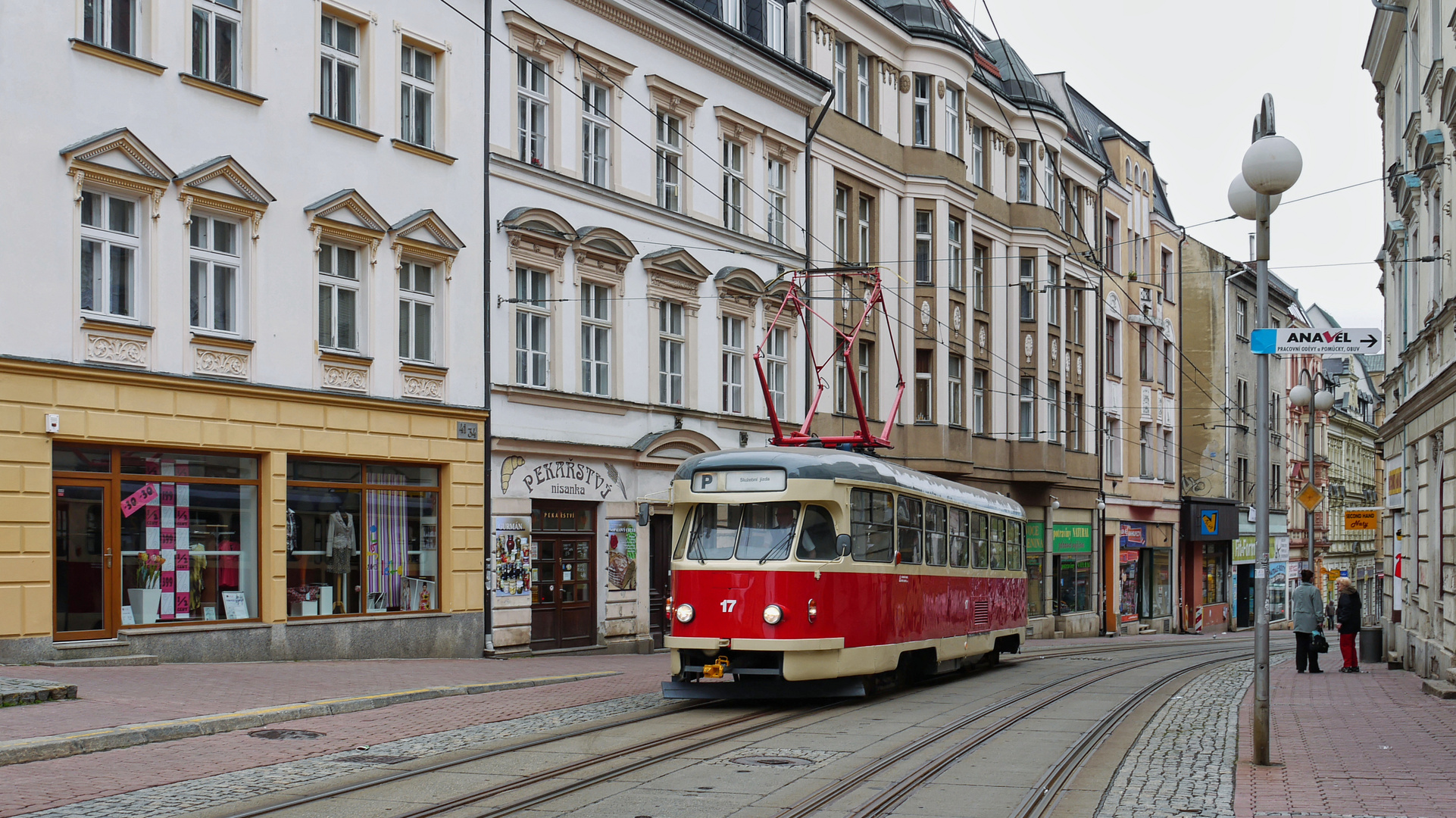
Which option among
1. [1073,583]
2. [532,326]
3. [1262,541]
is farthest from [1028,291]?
[1262,541]

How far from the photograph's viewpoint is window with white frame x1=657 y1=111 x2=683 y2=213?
28.1 m

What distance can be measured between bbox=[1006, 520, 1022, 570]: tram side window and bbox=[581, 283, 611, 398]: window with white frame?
7162 mm

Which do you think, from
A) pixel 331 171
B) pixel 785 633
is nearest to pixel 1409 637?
pixel 785 633

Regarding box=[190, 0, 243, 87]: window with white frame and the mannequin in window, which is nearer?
box=[190, 0, 243, 87]: window with white frame

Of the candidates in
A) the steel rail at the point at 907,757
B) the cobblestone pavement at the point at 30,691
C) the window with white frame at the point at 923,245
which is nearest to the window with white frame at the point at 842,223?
the window with white frame at the point at 923,245

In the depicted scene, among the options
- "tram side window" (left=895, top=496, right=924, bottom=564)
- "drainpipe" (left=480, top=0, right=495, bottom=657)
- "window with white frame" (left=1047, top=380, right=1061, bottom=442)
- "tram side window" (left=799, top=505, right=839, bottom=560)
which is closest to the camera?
"tram side window" (left=799, top=505, right=839, bottom=560)

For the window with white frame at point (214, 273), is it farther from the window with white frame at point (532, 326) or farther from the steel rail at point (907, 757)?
the steel rail at point (907, 757)

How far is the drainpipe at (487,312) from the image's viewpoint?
23516 mm

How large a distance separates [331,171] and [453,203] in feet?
8.04

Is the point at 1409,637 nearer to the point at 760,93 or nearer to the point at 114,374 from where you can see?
the point at 760,93

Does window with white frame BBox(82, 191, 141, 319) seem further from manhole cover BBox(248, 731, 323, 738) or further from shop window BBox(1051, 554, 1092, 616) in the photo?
shop window BBox(1051, 554, 1092, 616)

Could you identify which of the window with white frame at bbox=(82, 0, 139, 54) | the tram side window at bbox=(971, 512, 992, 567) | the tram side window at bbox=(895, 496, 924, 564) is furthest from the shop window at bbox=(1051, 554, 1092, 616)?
the window with white frame at bbox=(82, 0, 139, 54)

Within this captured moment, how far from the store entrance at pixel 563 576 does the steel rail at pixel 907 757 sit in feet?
29.1

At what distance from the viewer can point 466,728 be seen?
45.9 feet
